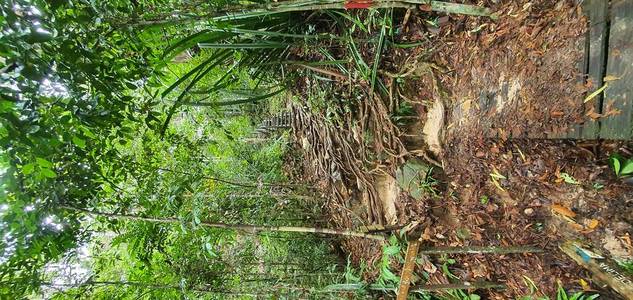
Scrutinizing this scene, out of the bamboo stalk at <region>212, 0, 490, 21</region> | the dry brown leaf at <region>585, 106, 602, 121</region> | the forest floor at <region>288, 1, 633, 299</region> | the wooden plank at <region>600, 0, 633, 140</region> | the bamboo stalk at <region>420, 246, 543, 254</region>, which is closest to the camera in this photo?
the wooden plank at <region>600, 0, 633, 140</region>

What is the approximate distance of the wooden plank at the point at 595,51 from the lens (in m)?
1.38

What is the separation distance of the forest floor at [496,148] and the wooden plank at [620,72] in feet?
0.28

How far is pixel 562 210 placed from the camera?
65.8 inches

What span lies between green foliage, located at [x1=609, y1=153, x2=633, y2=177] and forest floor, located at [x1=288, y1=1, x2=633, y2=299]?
26 millimetres

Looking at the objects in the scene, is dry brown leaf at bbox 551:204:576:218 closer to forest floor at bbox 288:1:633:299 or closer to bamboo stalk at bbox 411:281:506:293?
forest floor at bbox 288:1:633:299

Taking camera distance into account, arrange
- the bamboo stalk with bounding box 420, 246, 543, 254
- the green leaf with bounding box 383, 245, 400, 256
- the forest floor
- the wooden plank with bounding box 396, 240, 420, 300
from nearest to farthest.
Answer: the forest floor, the bamboo stalk with bounding box 420, 246, 543, 254, the wooden plank with bounding box 396, 240, 420, 300, the green leaf with bounding box 383, 245, 400, 256

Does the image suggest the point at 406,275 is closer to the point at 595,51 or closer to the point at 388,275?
the point at 388,275

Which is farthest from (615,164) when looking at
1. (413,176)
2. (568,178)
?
(413,176)

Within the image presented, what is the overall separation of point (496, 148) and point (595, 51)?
622mm

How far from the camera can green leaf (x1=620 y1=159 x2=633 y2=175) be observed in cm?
141

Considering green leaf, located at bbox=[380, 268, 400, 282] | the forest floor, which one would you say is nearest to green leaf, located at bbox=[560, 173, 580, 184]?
the forest floor

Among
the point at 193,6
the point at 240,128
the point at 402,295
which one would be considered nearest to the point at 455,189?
the point at 402,295

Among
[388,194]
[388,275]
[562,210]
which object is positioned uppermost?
[562,210]

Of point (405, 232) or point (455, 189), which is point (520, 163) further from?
point (405, 232)
